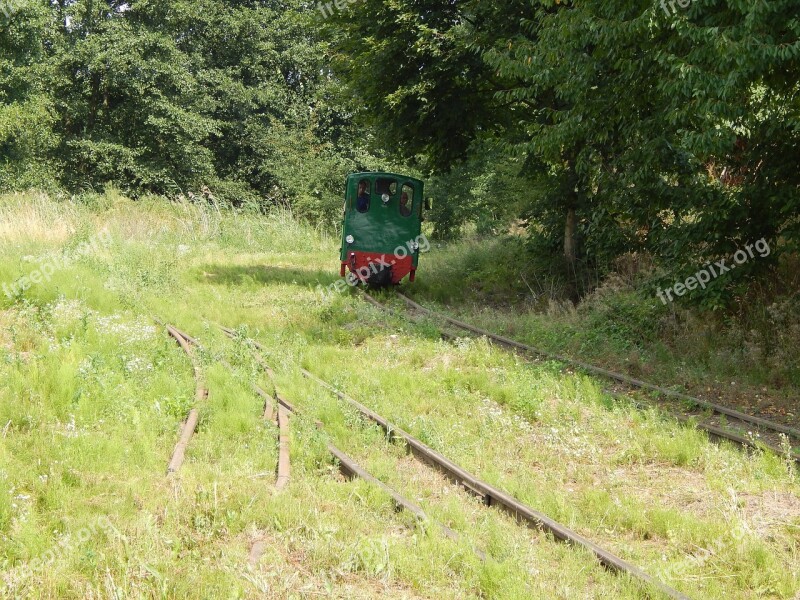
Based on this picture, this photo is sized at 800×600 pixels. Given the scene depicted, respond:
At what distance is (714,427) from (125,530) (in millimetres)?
6034

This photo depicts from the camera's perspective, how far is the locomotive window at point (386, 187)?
1720cm

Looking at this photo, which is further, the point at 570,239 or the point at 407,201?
the point at 407,201

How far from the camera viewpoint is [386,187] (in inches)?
679

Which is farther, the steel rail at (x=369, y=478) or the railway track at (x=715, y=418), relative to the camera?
the railway track at (x=715, y=418)

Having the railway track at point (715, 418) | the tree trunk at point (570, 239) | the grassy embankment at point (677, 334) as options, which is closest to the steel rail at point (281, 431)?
the railway track at point (715, 418)

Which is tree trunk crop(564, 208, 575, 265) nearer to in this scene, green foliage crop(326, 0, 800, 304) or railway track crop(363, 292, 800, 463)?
green foliage crop(326, 0, 800, 304)

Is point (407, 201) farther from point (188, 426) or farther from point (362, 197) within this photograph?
point (188, 426)

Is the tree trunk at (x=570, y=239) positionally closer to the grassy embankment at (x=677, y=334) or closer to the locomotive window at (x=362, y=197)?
the grassy embankment at (x=677, y=334)

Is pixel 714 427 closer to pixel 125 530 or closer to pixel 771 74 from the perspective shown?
pixel 771 74

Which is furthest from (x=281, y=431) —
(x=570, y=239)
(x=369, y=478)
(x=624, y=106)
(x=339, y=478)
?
(x=570, y=239)

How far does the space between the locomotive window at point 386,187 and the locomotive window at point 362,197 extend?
24 centimetres

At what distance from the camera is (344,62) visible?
1861cm

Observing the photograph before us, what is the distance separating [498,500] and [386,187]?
12.2 meters

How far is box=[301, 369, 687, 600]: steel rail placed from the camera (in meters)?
4.73
